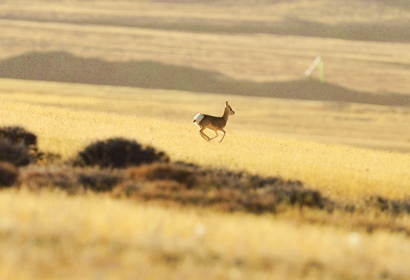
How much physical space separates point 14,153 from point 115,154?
205 centimetres

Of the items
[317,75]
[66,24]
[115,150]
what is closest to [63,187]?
[115,150]

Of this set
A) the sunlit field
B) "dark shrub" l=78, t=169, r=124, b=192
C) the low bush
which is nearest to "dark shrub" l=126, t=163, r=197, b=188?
the low bush

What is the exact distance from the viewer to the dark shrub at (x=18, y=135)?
23.5 m

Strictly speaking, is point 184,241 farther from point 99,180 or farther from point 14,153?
point 14,153

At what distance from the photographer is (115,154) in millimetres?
21891

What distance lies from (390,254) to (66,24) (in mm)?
109120

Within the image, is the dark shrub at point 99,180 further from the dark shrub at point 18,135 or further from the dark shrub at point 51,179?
the dark shrub at point 18,135

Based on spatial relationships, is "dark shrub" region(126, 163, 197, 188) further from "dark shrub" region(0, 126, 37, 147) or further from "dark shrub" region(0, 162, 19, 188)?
"dark shrub" region(0, 126, 37, 147)

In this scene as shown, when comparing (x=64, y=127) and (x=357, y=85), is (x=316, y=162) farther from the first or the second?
(x=357, y=85)

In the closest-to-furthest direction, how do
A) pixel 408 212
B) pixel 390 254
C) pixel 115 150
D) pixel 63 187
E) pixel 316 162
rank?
pixel 390 254, pixel 63 187, pixel 408 212, pixel 115 150, pixel 316 162

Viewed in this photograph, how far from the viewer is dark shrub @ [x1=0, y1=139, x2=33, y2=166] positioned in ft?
68.8

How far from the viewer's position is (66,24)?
119 m

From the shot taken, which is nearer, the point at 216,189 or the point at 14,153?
the point at 216,189

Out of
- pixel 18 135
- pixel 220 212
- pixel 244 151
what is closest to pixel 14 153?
pixel 18 135
